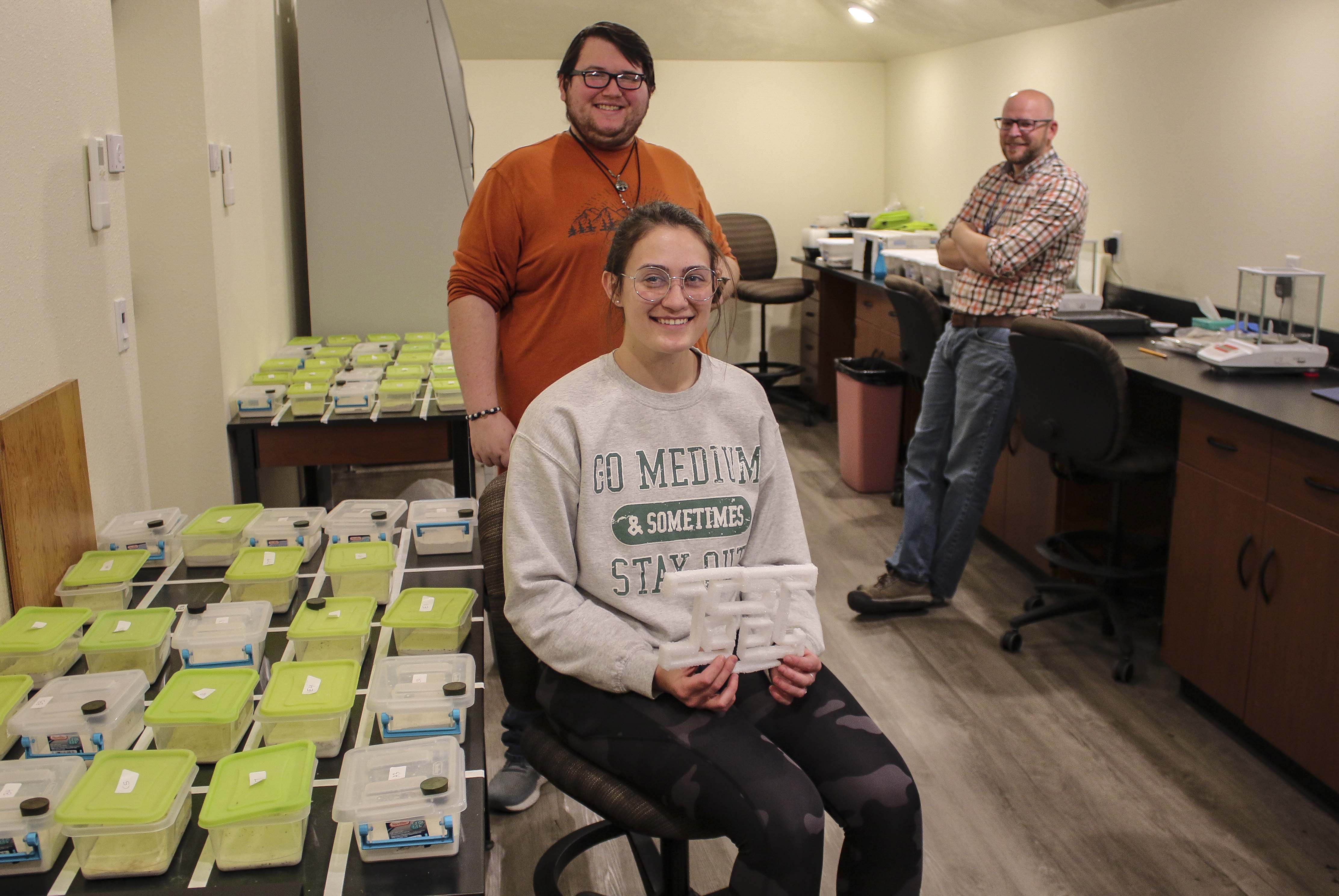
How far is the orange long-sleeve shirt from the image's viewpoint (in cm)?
204

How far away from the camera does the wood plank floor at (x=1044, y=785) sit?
2.08 meters

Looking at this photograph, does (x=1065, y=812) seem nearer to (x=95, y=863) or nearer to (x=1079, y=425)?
(x=1079, y=425)

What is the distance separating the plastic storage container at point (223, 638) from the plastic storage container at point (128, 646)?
25mm

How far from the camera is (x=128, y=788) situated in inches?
46.4

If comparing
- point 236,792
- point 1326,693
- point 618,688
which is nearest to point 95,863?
point 236,792

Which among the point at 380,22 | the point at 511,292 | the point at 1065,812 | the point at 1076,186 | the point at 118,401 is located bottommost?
the point at 1065,812

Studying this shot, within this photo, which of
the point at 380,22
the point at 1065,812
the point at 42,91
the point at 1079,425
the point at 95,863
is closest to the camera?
the point at 95,863

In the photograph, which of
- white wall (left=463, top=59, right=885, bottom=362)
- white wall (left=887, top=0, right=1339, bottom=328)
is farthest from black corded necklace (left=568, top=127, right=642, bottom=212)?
white wall (left=463, top=59, right=885, bottom=362)

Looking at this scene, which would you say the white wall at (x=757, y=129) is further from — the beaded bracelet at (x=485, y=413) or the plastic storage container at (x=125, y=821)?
the plastic storage container at (x=125, y=821)

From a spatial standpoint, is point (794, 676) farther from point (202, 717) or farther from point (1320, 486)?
point (1320, 486)

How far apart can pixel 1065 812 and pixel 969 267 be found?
1545 millimetres

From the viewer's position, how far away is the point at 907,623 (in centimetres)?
325

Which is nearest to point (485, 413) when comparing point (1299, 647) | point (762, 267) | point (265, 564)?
point (265, 564)

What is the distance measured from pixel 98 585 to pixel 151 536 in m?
0.19
